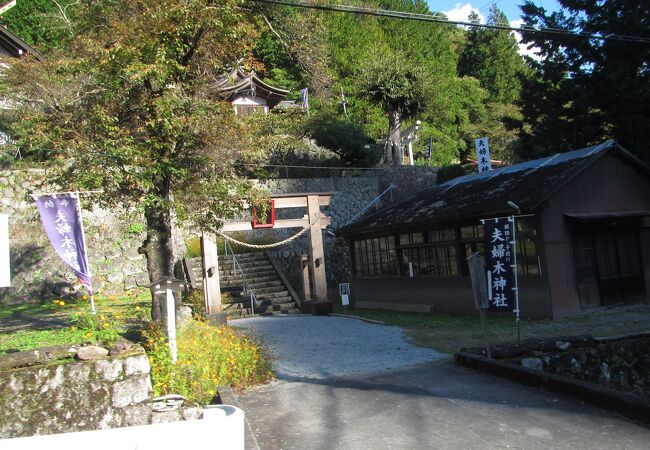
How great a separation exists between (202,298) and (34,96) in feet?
29.3

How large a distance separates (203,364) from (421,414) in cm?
315

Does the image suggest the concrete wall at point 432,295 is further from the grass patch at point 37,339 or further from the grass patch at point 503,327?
the grass patch at point 37,339

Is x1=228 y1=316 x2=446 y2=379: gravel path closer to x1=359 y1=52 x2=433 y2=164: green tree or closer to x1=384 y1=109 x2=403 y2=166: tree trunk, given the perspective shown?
x1=359 y1=52 x2=433 y2=164: green tree

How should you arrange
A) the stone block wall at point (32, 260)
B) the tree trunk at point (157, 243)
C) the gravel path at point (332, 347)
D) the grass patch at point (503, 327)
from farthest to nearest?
the stone block wall at point (32, 260) < the grass patch at point (503, 327) < the tree trunk at point (157, 243) < the gravel path at point (332, 347)

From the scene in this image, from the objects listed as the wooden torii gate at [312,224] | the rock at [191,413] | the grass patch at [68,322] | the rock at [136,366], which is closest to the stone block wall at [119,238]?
the grass patch at [68,322]

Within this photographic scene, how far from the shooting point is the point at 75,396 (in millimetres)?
5520

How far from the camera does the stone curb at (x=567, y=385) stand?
5.86 m

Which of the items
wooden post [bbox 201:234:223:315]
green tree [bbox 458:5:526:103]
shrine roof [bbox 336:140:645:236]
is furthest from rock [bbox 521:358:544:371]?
green tree [bbox 458:5:526:103]

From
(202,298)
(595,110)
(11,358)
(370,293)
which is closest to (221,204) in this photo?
(11,358)

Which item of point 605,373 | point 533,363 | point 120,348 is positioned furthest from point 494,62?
point 120,348

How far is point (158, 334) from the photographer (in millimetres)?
8234

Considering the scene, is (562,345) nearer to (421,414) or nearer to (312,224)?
(421,414)

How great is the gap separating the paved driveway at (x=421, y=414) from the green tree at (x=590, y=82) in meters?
12.8

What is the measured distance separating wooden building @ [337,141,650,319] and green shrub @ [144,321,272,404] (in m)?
7.73
